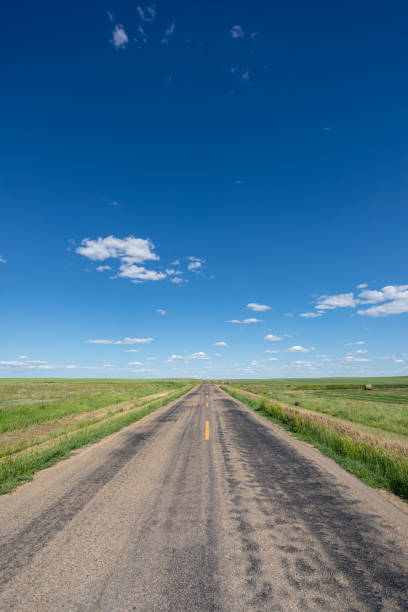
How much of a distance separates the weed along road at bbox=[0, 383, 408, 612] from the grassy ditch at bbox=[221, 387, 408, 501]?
1.47ft

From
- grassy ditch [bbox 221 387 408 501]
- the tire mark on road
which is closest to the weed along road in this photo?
the tire mark on road

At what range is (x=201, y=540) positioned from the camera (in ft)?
11.2

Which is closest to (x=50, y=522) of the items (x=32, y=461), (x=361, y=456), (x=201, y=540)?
(x=201, y=540)

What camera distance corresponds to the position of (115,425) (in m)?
11.5

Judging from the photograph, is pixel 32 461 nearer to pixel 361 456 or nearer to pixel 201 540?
pixel 201 540

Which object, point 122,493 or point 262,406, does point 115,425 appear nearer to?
point 122,493

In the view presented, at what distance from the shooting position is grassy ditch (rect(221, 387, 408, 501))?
17.2 ft

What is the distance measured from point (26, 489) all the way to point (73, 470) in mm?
1091

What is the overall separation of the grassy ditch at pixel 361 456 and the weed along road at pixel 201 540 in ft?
1.47

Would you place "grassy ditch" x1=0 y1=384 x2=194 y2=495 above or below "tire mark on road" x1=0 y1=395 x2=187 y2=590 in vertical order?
below

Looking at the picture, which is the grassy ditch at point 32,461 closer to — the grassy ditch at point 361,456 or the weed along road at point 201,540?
the weed along road at point 201,540

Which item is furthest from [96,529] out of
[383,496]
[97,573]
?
[383,496]

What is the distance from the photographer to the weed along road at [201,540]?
249 cm

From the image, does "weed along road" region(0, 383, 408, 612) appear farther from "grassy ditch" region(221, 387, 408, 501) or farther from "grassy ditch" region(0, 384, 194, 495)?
"grassy ditch" region(221, 387, 408, 501)
